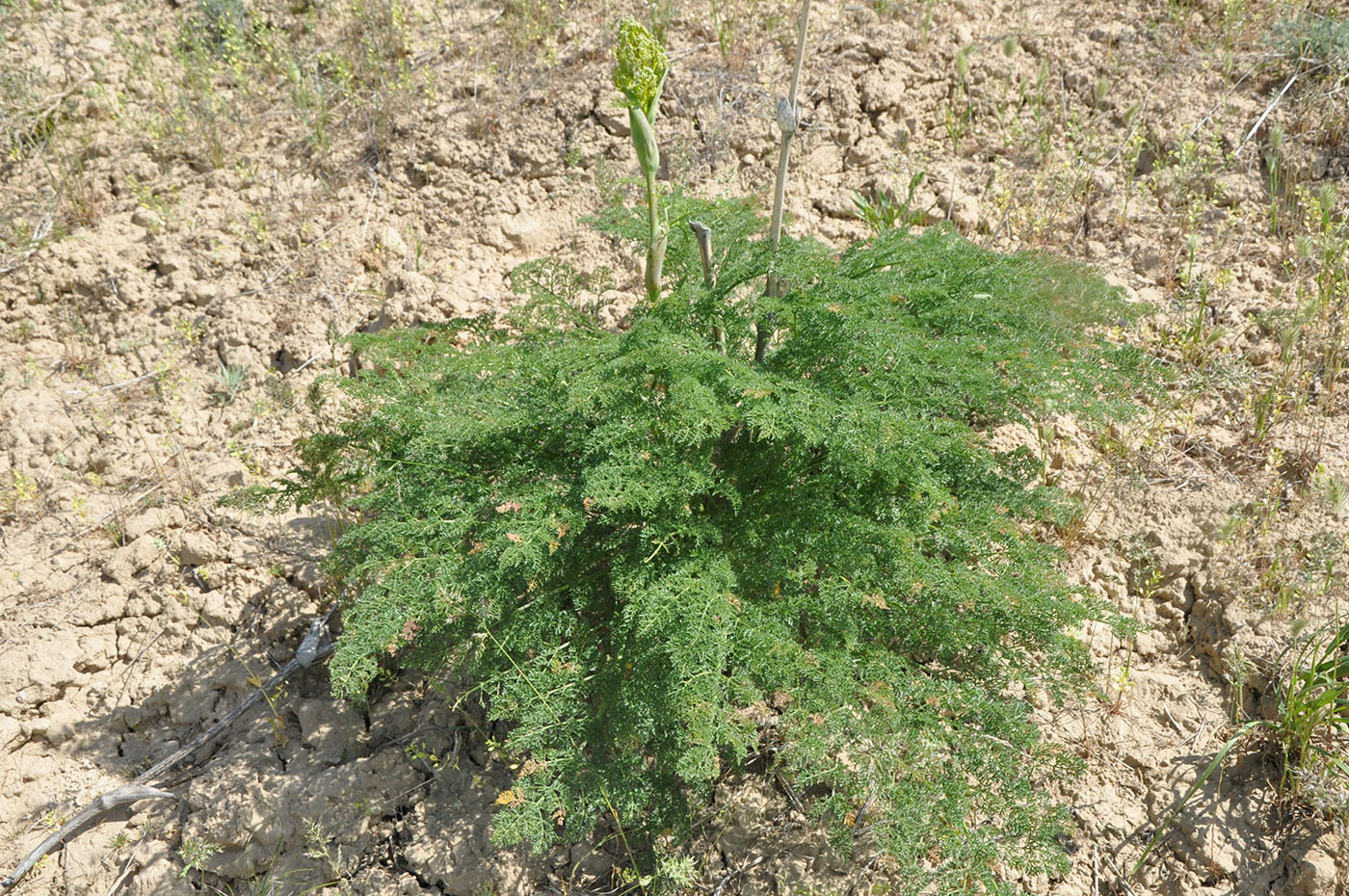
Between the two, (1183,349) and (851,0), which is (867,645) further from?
(851,0)

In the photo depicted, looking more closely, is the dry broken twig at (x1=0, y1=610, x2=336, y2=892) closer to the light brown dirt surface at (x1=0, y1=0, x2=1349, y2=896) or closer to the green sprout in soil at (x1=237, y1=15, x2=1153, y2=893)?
the light brown dirt surface at (x1=0, y1=0, x2=1349, y2=896)

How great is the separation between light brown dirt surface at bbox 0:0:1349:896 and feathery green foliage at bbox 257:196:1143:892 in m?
0.48

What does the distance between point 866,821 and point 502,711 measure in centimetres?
110

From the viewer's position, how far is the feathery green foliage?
2.05 metres

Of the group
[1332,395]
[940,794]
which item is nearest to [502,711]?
[940,794]

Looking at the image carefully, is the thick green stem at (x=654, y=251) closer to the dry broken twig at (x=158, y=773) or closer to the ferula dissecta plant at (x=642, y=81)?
the ferula dissecta plant at (x=642, y=81)

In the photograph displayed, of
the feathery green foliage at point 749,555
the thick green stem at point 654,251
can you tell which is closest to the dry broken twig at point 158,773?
the feathery green foliage at point 749,555

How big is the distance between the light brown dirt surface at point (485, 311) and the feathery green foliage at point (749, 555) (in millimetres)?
484

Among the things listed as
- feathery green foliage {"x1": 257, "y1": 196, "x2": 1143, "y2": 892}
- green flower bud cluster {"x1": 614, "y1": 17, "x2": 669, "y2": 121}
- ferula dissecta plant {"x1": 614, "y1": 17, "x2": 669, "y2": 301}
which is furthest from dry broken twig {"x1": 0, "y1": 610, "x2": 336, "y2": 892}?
green flower bud cluster {"x1": 614, "y1": 17, "x2": 669, "y2": 121}

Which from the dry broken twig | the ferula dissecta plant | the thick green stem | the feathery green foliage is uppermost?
the ferula dissecta plant

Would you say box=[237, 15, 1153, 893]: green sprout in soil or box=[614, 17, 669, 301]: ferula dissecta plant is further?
box=[614, 17, 669, 301]: ferula dissecta plant

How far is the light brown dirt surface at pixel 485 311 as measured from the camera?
263 cm

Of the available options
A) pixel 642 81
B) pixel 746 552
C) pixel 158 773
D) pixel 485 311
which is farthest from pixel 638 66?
pixel 158 773

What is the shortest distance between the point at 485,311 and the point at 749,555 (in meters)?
1.88
